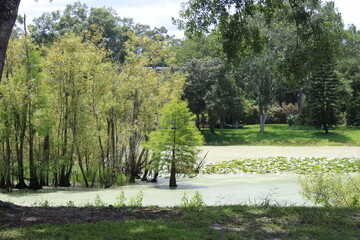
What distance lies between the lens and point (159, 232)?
530 centimetres

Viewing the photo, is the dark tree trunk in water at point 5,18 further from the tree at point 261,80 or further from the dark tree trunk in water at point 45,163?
the tree at point 261,80

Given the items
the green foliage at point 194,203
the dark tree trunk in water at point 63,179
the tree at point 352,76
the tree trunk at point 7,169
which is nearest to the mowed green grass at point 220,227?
the green foliage at point 194,203

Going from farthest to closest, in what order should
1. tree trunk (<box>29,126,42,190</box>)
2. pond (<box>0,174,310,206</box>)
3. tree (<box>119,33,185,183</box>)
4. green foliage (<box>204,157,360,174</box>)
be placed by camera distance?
green foliage (<box>204,157,360,174</box>) < tree (<box>119,33,185,183</box>) < tree trunk (<box>29,126,42,190</box>) < pond (<box>0,174,310,206</box>)

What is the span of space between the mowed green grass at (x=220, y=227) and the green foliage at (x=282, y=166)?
15.2m

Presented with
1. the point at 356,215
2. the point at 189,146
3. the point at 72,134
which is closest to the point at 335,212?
the point at 356,215

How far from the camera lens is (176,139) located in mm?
17234

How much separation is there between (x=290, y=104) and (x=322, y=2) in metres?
15.7

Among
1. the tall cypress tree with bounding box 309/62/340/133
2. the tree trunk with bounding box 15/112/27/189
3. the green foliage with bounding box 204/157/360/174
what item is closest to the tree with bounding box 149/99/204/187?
the tree trunk with bounding box 15/112/27/189

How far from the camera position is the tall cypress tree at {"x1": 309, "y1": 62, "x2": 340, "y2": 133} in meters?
38.8

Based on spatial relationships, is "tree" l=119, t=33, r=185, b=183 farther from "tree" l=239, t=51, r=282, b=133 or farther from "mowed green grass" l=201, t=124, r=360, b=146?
"tree" l=239, t=51, r=282, b=133

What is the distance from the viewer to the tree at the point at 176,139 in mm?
17203

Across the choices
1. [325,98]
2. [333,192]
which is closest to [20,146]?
[333,192]

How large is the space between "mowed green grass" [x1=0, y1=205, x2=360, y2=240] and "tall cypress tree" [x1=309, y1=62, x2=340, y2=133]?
34.2 meters

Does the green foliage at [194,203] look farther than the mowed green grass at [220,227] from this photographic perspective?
Yes
